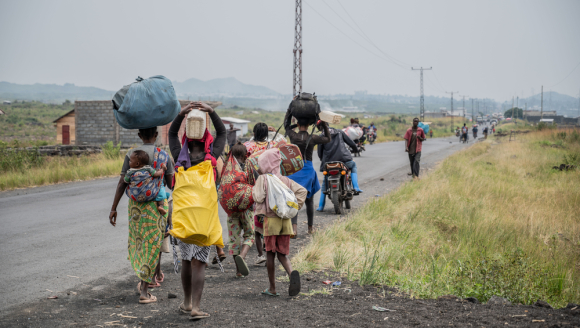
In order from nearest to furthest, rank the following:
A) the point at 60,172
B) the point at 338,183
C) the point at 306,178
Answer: the point at 306,178 < the point at 338,183 < the point at 60,172

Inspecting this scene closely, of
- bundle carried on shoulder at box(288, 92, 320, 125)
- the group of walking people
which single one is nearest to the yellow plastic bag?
the group of walking people

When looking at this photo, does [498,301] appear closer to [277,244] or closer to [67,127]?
[277,244]

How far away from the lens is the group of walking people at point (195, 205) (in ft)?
14.1

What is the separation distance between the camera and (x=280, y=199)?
16.4 ft

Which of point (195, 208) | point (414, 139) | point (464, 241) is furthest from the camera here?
point (414, 139)

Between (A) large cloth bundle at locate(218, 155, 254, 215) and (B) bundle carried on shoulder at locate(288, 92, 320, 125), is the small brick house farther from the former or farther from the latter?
(A) large cloth bundle at locate(218, 155, 254, 215)

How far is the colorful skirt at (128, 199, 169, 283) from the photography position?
4914mm

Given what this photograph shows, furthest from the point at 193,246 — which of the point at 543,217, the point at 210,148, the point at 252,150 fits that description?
the point at 543,217

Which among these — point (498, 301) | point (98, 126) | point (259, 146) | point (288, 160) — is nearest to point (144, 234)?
point (288, 160)

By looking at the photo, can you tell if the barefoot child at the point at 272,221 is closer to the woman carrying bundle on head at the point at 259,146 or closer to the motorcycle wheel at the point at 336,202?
the woman carrying bundle on head at the point at 259,146

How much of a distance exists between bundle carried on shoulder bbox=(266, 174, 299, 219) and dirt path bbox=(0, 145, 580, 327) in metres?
0.91

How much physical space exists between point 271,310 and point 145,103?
2.33m

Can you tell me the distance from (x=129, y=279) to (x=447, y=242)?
544 centimetres

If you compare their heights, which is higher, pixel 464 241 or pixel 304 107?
pixel 304 107
